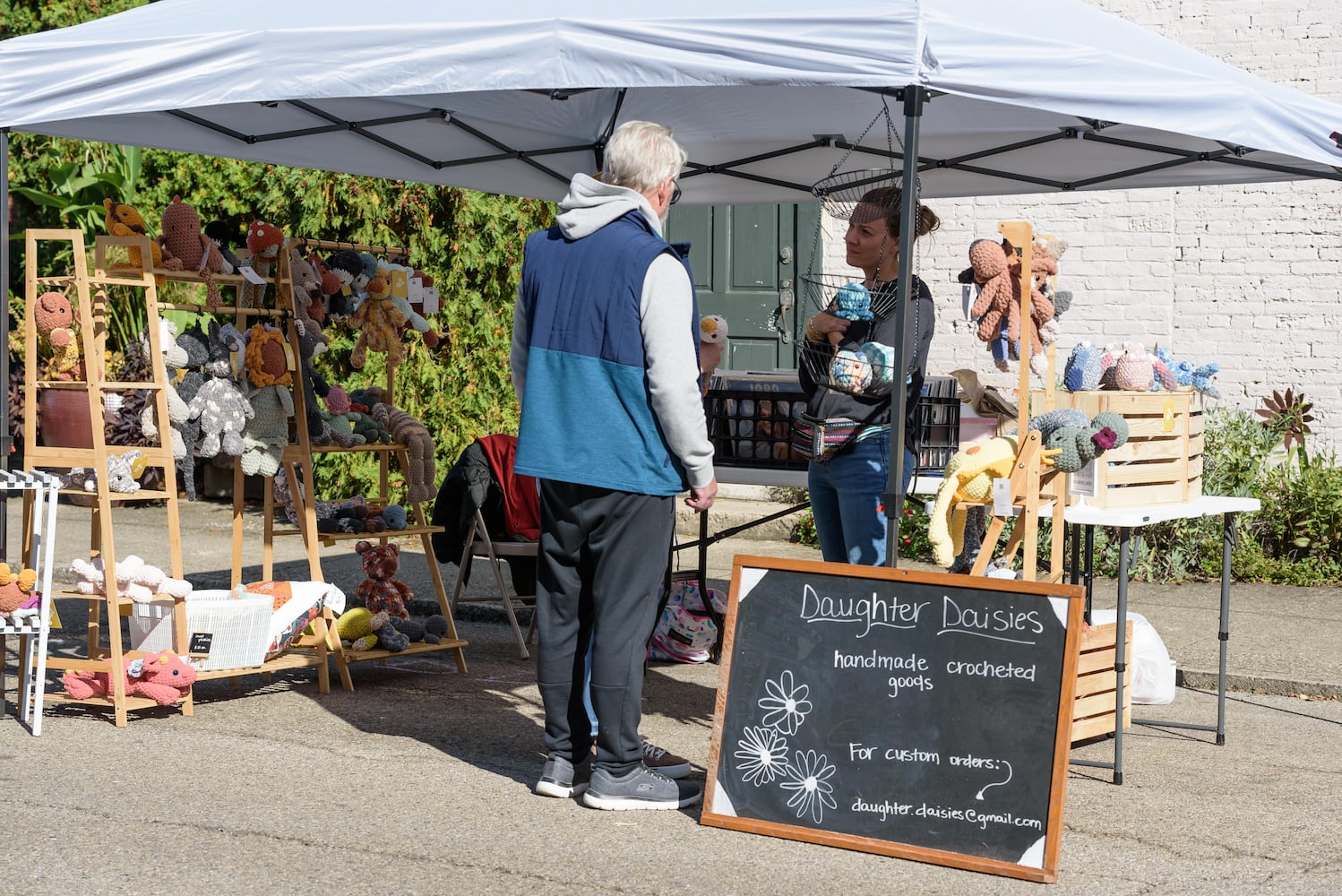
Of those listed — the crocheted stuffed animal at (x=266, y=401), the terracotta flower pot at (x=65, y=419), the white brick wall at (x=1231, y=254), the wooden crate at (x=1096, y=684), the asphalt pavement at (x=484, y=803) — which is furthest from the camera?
the white brick wall at (x=1231, y=254)

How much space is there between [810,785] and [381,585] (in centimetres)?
269

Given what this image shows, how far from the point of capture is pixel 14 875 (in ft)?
12.7

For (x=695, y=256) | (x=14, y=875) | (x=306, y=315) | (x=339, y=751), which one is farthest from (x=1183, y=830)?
(x=695, y=256)

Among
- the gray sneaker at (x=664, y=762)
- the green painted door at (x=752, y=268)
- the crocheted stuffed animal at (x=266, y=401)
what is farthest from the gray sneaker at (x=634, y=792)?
the green painted door at (x=752, y=268)

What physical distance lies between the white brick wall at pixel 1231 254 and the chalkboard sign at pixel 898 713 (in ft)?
16.8

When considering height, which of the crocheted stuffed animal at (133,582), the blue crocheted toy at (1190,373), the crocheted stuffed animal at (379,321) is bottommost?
the crocheted stuffed animal at (133,582)

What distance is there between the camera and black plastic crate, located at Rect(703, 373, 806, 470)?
625 cm

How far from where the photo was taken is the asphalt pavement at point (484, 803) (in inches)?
157

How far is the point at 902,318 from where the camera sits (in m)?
4.37

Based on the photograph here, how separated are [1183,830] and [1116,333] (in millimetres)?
5763

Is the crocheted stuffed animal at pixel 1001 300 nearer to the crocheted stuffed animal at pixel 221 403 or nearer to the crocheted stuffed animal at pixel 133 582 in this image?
the crocheted stuffed animal at pixel 221 403

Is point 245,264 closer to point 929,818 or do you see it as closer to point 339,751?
point 339,751

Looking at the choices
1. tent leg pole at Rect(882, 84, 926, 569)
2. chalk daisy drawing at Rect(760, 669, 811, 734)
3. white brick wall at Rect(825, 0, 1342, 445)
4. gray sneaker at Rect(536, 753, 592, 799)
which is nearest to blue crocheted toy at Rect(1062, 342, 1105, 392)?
tent leg pole at Rect(882, 84, 926, 569)

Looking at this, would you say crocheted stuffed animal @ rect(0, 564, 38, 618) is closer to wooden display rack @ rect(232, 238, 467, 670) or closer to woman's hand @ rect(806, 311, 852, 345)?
wooden display rack @ rect(232, 238, 467, 670)
